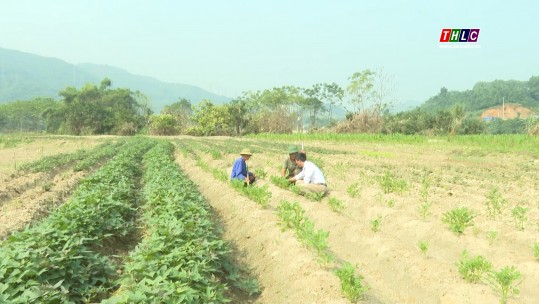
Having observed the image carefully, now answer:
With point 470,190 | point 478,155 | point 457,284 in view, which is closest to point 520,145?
point 478,155

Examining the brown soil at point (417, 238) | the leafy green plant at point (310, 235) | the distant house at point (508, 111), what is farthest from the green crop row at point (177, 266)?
the distant house at point (508, 111)

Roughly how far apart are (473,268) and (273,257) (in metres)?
2.76

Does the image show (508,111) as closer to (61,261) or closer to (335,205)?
(335,205)

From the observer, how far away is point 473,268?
4973mm

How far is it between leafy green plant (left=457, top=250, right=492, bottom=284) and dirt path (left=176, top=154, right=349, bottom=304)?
1.53m

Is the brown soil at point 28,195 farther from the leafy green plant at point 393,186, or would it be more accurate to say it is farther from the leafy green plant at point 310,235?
the leafy green plant at point 393,186

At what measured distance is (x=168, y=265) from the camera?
14.9ft

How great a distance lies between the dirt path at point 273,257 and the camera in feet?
16.1

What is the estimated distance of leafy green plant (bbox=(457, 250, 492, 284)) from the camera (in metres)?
4.87

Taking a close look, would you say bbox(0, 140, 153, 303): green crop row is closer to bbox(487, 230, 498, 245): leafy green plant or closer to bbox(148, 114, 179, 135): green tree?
bbox(487, 230, 498, 245): leafy green plant

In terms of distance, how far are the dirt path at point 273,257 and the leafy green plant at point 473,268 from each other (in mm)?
1528

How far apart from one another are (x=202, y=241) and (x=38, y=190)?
27.9 ft

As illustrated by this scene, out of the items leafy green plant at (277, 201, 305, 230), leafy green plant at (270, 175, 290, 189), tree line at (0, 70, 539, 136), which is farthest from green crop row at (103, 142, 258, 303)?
tree line at (0, 70, 539, 136)

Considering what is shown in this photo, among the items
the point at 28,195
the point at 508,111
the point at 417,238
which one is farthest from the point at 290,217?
the point at 508,111
